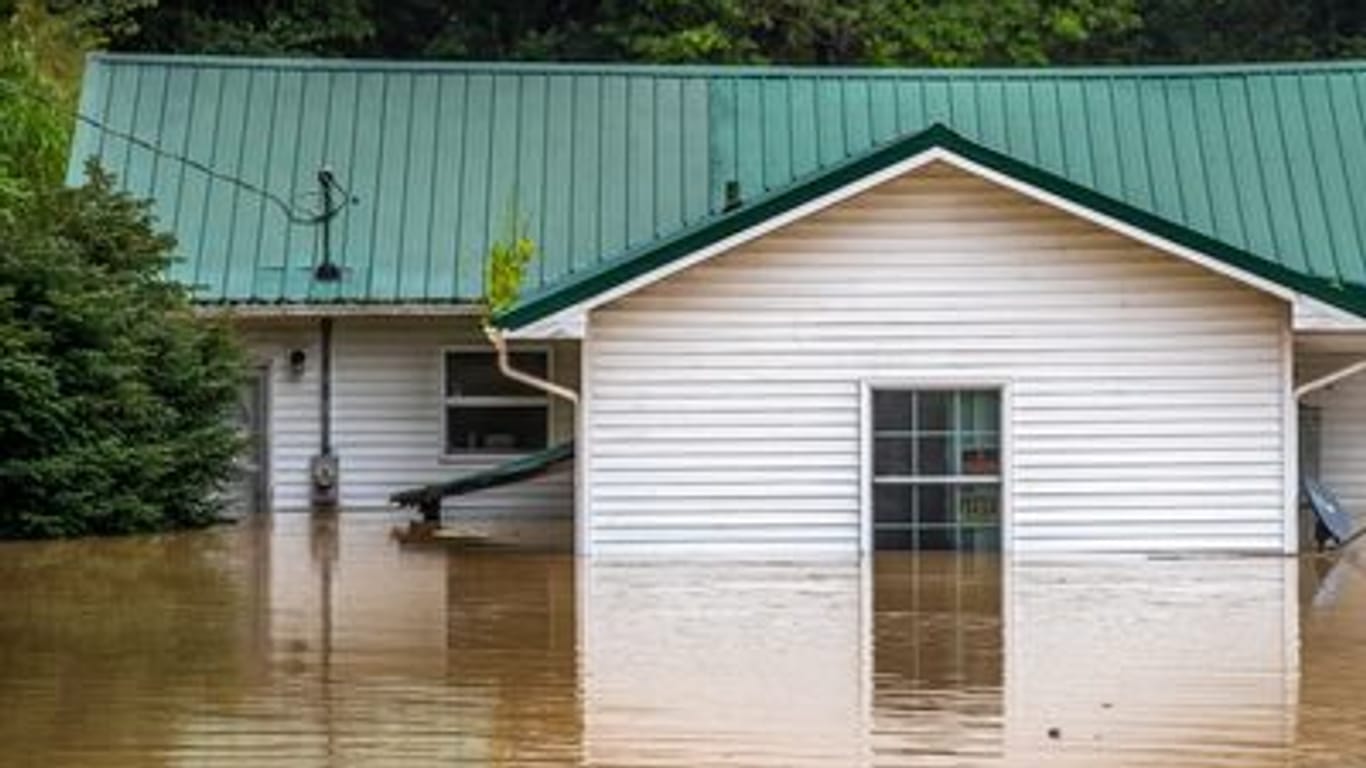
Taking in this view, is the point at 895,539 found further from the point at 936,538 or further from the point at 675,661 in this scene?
the point at 675,661

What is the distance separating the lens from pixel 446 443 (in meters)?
26.9

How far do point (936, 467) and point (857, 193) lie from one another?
243cm

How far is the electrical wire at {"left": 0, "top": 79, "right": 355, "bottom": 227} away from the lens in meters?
27.3

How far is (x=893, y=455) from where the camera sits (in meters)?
21.4

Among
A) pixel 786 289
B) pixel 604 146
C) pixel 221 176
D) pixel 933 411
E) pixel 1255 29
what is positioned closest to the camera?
pixel 786 289

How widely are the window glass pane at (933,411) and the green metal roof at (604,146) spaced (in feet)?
17.8

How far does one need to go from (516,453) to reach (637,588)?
28.5 feet

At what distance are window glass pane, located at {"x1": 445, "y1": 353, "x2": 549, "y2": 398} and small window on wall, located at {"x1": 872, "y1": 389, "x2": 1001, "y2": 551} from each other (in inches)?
251

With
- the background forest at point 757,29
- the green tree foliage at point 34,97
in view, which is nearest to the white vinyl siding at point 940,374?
the green tree foliage at point 34,97

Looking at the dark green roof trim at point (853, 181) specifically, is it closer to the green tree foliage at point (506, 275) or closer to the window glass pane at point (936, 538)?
the green tree foliage at point (506, 275)

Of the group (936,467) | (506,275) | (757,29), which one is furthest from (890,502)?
(757,29)

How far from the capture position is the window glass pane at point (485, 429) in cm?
2691

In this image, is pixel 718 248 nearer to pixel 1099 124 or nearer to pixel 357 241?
pixel 357 241

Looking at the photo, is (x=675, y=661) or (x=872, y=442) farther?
(x=872, y=442)
